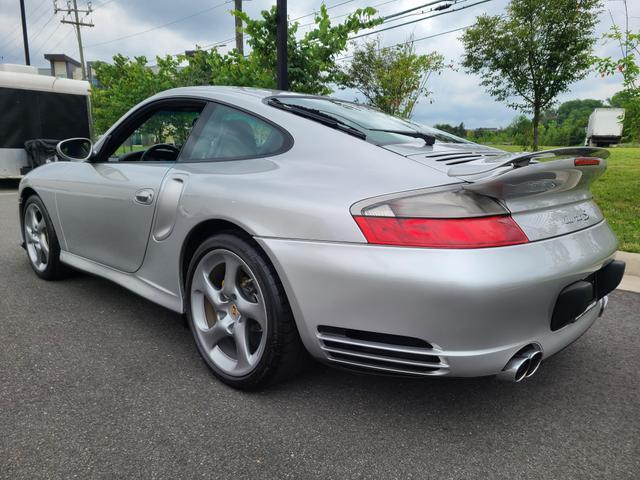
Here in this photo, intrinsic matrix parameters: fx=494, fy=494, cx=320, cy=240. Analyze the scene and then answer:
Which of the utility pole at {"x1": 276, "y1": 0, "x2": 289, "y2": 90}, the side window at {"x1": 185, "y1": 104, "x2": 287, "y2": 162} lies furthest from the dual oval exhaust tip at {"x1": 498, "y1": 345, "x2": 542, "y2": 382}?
the utility pole at {"x1": 276, "y1": 0, "x2": 289, "y2": 90}

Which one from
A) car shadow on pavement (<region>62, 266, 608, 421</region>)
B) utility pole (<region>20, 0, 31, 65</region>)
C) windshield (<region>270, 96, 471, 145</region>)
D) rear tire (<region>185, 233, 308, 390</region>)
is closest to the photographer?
rear tire (<region>185, 233, 308, 390</region>)

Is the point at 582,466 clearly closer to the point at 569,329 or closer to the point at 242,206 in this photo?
the point at 569,329

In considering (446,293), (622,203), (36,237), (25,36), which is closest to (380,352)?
(446,293)

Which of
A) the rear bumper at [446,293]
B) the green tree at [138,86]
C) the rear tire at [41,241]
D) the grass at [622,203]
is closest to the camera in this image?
the rear bumper at [446,293]

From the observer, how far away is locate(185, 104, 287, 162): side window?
7.39ft

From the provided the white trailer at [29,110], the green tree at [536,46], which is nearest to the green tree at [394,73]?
the green tree at [536,46]

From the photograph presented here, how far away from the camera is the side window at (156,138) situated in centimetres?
293

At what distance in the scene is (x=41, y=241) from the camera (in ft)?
12.5

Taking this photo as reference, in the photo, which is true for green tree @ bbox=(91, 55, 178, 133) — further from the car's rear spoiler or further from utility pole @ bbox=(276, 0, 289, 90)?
the car's rear spoiler

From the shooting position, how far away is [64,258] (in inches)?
137

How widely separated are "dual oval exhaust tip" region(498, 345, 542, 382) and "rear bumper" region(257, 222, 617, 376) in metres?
0.03

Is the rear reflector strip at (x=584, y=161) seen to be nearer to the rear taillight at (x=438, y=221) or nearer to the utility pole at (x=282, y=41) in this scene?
the rear taillight at (x=438, y=221)

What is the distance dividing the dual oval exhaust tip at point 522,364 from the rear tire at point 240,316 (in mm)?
792

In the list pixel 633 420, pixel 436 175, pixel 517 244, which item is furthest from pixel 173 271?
pixel 633 420
